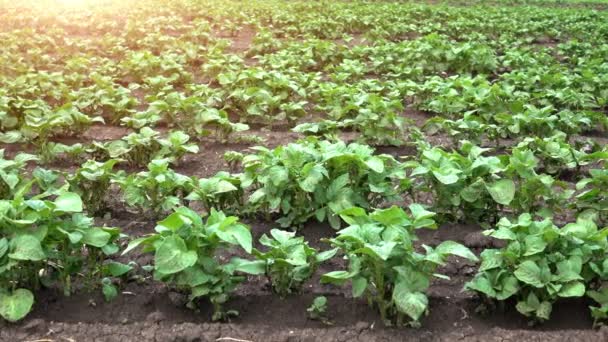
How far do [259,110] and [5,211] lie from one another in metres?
3.93

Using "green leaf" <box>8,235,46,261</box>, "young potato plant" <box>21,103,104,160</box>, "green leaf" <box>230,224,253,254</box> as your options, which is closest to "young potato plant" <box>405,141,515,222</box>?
"green leaf" <box>230,224,253,254</box>

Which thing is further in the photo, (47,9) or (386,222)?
(47,9)

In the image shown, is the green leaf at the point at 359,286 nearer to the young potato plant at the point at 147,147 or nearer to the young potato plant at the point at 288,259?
the young potato plant at the point at 288,259

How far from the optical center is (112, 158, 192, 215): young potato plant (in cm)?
435

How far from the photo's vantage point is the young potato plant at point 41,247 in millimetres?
3258

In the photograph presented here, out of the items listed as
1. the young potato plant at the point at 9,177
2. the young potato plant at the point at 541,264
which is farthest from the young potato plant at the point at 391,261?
the young potato plant at the point at 9,177

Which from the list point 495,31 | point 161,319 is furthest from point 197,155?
point 495,31

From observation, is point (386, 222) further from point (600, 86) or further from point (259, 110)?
point (600, 86)

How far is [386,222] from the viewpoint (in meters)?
3.42

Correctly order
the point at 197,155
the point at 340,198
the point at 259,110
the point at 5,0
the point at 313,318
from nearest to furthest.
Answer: the point at 313,318, the point at 340,198, the point at 197,155, the point at 259,110, the point at 5,0

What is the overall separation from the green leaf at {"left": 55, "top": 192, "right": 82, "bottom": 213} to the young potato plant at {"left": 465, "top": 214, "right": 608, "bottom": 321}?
2029 millimetres

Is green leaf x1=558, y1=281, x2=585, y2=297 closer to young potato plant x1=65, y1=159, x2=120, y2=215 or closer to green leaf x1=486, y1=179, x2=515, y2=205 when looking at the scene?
green leaf x1=486, y1=179, x2=515, y2=205

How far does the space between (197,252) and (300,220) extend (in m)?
1.23

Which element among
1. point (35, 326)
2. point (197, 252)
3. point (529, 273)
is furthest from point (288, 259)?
point (35, 326)
